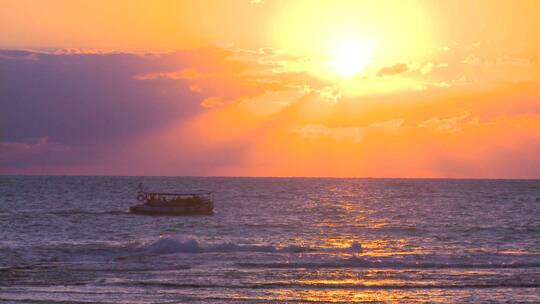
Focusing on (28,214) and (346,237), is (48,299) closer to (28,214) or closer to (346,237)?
(346,237)

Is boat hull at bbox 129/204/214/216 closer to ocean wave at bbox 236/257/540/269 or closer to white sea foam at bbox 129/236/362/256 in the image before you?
white sea foam at bbox 129/236/362/256

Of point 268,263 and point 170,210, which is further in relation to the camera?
point 170,210

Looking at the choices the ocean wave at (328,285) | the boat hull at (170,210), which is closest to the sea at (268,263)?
the ocean wave at (328,285)

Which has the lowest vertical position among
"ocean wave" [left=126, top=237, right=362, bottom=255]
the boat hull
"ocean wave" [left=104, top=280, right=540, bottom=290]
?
"ocean wave" [left=104, top=280, right=540, bottom=290]

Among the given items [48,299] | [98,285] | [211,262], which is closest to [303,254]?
[211,262]

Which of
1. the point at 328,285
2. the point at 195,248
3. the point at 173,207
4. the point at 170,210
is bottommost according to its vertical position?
the point at 328,285

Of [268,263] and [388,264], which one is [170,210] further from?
[388,264]

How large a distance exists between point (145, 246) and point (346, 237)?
58.7 ft

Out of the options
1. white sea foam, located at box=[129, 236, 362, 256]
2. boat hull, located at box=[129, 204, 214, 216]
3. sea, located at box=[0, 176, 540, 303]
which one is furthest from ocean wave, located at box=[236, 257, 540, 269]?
boat hull, located at box=[129, 204, 214, 216]

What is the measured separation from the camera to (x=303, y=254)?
4497 centimetres

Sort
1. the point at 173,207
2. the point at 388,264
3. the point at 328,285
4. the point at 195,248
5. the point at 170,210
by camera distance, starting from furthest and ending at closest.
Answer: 1. the point at 173,207
2. the point at 170,210
3. the point at 195,248
4. the point at 388,264
5. the point at 328,285

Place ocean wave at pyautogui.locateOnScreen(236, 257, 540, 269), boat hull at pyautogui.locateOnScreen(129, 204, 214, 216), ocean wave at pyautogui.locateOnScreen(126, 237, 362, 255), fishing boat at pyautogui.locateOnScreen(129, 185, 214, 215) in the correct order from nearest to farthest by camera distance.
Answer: ocean wave at pyautogui.locateOnScreen(236, 257, 540, 269) → ocean wave at pyautogui.locateOnScreen(126, 237, 362, 255) → boat hull at pyautogui.locateOnScreen(129, 204, 214, 216) → fishing boat at pyautogui.locateOnScreen(129, 185, 214, 215)

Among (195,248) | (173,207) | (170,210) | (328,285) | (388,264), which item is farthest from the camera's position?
(173,207)

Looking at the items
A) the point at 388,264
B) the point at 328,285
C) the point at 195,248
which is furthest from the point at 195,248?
the point at 328,285
